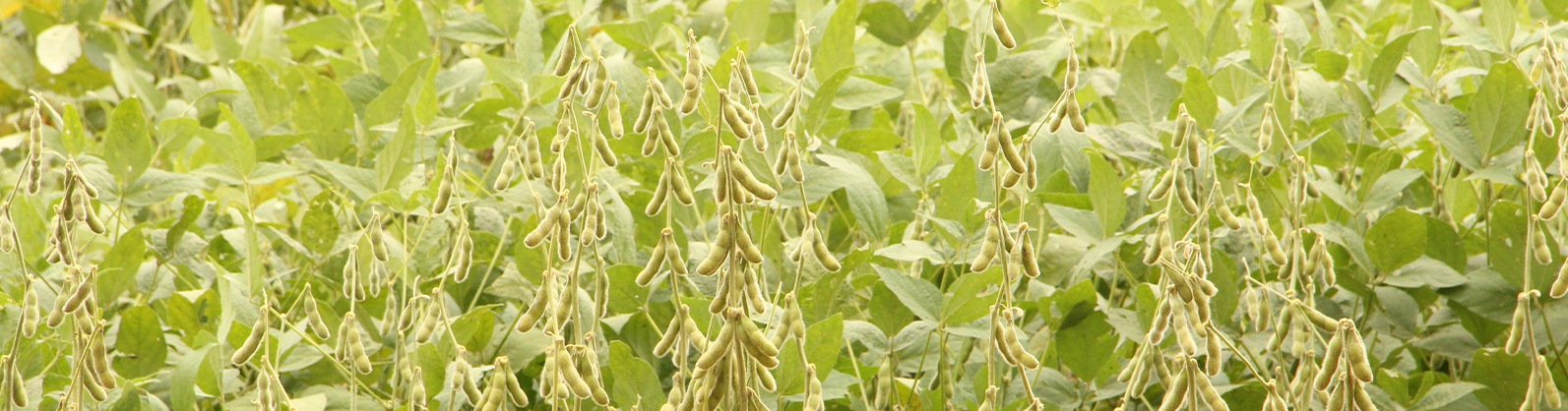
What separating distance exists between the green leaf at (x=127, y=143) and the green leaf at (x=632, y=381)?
0.70 meters

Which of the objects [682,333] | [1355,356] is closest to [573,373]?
[682,333]

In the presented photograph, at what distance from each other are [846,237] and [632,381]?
52cm

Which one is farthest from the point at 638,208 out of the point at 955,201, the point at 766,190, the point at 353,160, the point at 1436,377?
the point at 1436,377

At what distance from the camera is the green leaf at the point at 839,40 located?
150 centimetres

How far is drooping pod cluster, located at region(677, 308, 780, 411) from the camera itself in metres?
0.80

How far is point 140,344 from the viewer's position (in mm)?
1314

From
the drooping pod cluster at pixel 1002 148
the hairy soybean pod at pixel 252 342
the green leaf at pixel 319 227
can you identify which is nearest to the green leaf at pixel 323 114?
the green leaf at pixel 319 227

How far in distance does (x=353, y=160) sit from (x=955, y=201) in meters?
0.88

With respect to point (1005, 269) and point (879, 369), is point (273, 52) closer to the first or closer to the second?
point (879, 369)

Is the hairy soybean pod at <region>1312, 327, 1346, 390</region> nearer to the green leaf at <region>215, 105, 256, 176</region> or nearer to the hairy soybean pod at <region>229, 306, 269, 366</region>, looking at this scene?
the hairy soybean pod at <region>229, 306, 269, 366</region>

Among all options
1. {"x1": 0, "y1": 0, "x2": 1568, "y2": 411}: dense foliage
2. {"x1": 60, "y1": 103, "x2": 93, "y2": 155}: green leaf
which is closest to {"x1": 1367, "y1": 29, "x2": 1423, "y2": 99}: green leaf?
{"x1": 0, "y1": 0, "x2": 1568, "y2": 411}: dense foliage

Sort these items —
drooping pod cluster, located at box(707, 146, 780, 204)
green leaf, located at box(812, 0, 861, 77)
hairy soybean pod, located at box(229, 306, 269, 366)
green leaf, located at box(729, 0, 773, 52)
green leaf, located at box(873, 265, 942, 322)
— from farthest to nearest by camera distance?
green leaf, located at box(729, 0, 773, 52)
green leaf, located at box(812, 0, 861, 77)
green leaf, located at box(873, 265, 942, 322)
hairy soybean pod, located at box(229, 306, 269, 366)
drooping pod cluster, located at box(707, 146, 780, 204)

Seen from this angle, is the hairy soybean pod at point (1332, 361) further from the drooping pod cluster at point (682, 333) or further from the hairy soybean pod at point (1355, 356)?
the drooping pod cluster at point (682, 333)

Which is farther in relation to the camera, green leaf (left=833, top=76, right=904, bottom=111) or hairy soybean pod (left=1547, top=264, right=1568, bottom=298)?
green leaf (left=833, top=76, right=904, bottom=111)
